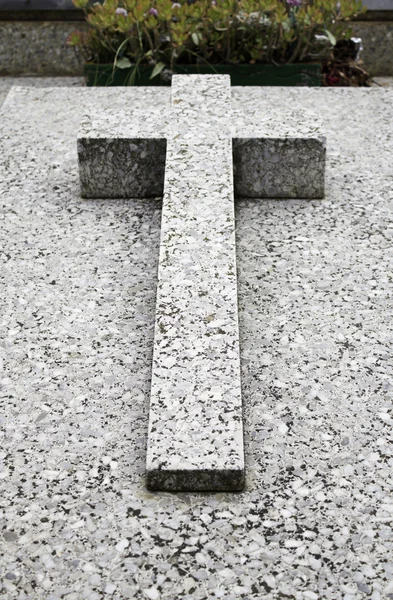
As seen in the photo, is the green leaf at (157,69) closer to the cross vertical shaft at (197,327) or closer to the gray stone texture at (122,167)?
the cross vertical shaft at (197,327)

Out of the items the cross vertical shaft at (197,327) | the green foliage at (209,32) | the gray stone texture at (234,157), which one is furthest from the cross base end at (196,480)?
the green foliage at (209,32)

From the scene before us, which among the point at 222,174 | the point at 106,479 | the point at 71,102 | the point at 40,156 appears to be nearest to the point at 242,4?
the point at 71,102

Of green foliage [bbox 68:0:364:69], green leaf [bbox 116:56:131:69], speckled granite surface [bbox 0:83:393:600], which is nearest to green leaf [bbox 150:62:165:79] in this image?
green foliage [bbox 68:0:364:69]

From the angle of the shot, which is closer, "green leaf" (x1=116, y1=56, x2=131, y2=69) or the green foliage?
the green foliage

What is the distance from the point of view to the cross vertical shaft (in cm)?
181

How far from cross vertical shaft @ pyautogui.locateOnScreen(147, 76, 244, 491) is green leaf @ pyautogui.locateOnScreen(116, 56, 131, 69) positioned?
1577mm

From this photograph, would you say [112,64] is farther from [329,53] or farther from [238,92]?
[329,53]

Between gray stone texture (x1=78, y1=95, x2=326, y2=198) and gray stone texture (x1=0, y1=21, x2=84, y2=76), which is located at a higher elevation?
gray stone texture (x1=78, y1=95, x2=326, y2=198)

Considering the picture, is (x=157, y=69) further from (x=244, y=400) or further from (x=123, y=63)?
(x=244, y=400)

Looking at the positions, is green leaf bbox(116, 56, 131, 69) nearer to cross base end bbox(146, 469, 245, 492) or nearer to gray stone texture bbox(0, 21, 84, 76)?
gray stone texture bbox(0, 21, 84, 76)

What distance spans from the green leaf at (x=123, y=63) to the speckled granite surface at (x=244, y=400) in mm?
1454

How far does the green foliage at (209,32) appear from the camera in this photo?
445cm

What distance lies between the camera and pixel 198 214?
2.67m

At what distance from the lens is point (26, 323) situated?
2.40 m
